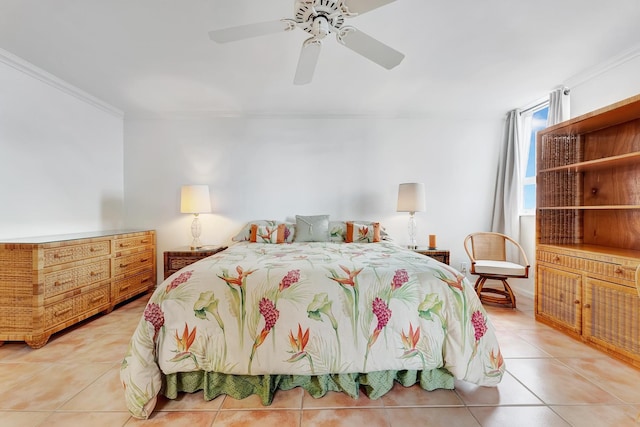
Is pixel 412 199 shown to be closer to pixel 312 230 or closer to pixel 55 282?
pixel 312 230

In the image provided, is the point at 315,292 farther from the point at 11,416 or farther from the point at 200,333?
the point at 11,416

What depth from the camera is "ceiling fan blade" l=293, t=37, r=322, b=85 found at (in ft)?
5.84

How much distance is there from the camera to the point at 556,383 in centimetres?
171

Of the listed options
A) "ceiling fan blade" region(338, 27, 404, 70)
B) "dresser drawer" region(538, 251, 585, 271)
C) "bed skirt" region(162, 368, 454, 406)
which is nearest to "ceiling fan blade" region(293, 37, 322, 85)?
"ceiling fan blade" region(338, 27, 404, 70)

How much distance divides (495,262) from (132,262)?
4204mm

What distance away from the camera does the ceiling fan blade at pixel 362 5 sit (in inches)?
57.1

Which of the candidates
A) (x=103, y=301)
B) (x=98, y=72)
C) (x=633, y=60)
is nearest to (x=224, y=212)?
(x=103, y=301)

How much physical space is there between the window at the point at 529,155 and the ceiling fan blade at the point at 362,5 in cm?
308

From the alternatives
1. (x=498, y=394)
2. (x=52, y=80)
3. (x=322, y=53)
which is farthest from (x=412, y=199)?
(x=52, y=80)

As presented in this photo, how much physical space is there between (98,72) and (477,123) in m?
4.44

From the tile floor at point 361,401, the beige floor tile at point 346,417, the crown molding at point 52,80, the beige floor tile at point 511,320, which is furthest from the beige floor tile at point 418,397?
the crown molding at point 52,80

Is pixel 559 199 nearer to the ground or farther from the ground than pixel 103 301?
farther from the ground

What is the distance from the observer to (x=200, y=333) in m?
1.50

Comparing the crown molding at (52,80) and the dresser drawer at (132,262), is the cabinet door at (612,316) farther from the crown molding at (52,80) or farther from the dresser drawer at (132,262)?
the crown molding at (52,80)
